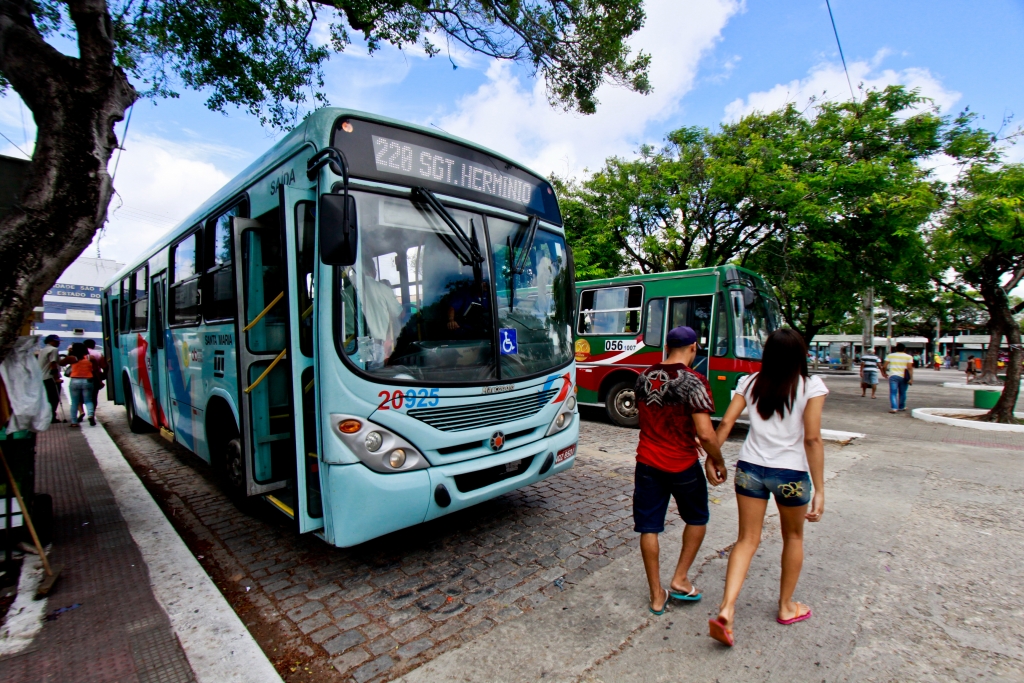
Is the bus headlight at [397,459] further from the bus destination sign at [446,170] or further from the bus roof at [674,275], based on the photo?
the bus roof at [674,275]

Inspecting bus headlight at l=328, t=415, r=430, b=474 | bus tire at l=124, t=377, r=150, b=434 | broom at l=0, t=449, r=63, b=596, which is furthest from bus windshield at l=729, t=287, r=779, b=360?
bus tire at l=124, t=377, r=150, b=434

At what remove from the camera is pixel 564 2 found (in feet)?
29.1

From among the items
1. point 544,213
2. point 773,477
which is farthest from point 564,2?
point 773,477

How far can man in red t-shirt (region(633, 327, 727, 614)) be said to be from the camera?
292cm

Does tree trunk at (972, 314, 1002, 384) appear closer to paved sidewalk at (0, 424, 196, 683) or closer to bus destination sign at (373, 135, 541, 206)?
bus destination sign at (373, 135, 541, 206)

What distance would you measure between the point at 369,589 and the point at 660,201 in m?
13.5

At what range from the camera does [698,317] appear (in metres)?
8.88

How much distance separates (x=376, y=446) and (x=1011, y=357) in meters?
13.5

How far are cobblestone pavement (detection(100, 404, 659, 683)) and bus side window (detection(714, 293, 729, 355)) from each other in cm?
371

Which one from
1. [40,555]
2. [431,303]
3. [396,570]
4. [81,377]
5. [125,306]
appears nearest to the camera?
[40,555]

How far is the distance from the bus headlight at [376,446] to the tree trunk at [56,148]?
2.40 meters

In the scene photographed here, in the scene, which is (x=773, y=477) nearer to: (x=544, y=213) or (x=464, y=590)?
(x=464, y=590)

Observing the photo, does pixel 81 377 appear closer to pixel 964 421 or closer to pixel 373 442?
pixel 373 442

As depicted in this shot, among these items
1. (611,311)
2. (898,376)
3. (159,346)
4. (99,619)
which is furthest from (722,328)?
(99,619)
